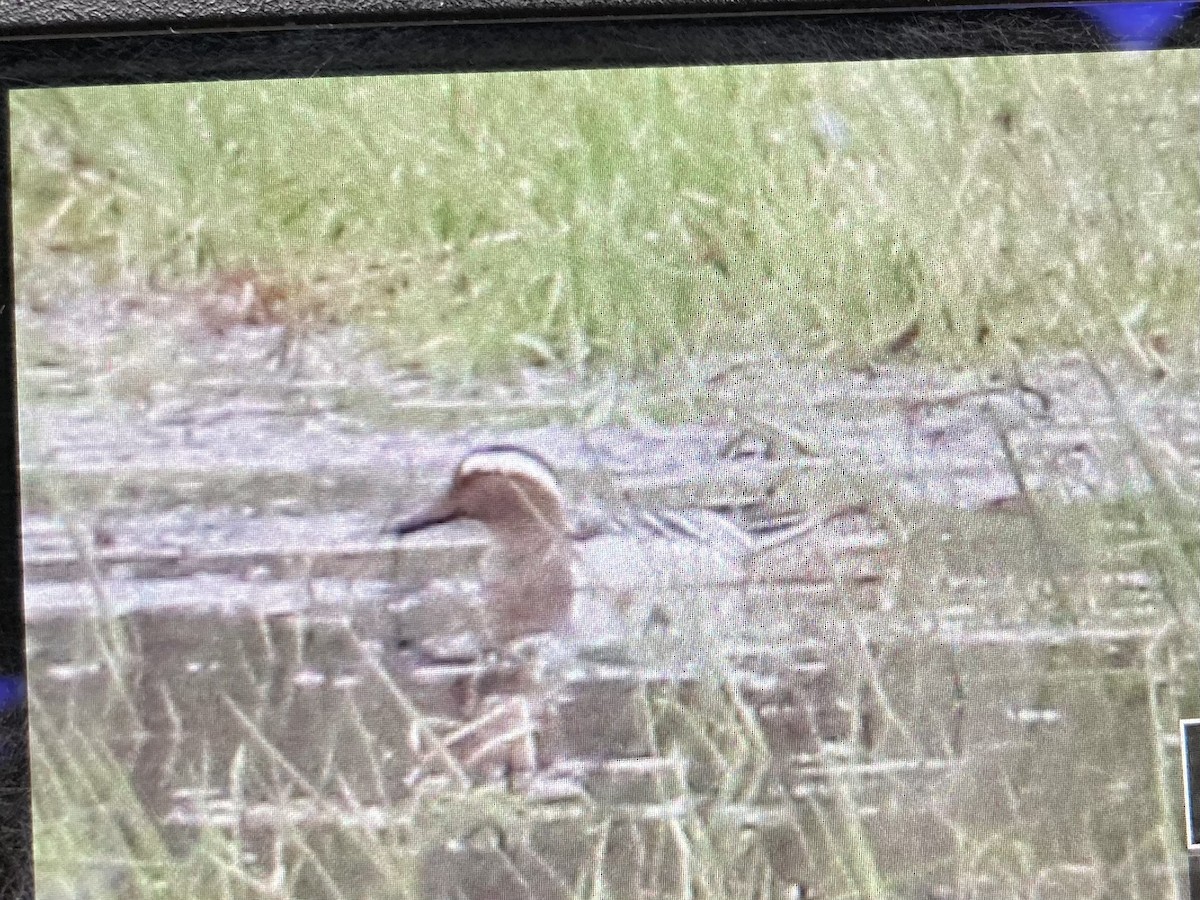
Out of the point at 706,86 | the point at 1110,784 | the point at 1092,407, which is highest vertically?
the point at 706,86

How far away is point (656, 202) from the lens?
1.11 ft

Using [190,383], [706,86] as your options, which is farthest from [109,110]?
[706,86]

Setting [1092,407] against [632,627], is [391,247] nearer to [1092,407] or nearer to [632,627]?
[632,627]

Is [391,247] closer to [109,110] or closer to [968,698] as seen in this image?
[109,110]

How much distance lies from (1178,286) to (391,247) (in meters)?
0.31

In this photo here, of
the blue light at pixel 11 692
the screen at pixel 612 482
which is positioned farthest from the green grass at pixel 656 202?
the blue light at pixel 11 692

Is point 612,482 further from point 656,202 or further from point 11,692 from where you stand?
point 11,692

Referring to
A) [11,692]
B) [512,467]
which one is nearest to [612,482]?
[512,467]

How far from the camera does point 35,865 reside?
330mm

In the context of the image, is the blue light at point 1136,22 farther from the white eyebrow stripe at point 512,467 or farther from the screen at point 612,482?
the white eyebrow stripe at point 512,467

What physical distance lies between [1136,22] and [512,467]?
12.0 inches

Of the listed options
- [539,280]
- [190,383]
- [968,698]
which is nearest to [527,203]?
[539,280]

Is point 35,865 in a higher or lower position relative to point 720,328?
lower

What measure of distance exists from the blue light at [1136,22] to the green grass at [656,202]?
0.03ft
